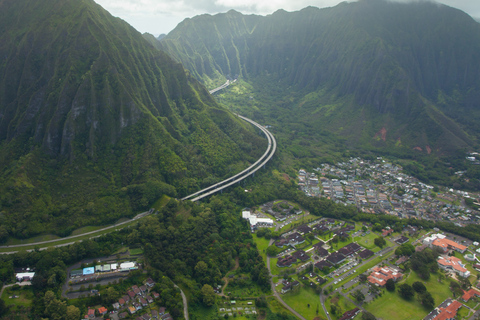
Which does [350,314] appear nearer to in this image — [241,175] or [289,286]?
[289,286]

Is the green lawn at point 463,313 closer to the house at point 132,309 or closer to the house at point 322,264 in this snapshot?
the house at point 322,264

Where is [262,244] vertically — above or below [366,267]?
above

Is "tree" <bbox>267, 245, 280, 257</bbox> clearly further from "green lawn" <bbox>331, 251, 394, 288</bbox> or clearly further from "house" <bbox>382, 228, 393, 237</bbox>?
"house" <bbox>382, 228, 393, 237</bbox>

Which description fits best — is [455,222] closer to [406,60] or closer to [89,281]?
[89,281]

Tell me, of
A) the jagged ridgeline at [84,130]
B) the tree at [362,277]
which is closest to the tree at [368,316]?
the tree at [362,277]

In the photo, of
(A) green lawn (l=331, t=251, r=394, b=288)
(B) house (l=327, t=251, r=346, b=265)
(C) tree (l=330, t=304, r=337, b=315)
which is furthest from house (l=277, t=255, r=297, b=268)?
(C) tree (l=330, t=304, r=337, b=315)

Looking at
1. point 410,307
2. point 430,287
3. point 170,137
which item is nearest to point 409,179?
point 430,287

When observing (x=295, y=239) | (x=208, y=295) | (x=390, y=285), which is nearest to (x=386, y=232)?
(x=390, y=285)
